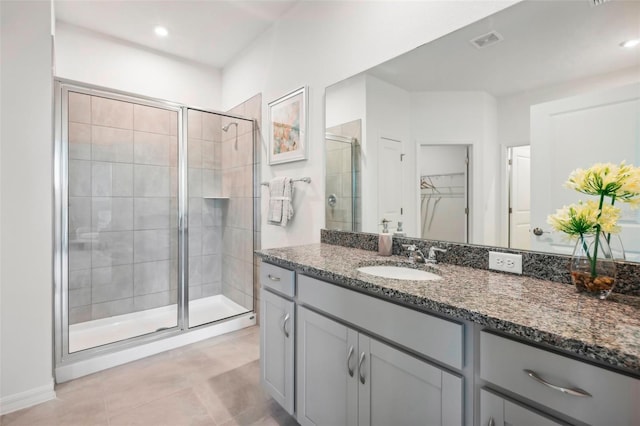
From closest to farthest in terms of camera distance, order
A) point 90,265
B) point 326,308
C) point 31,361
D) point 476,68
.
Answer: point 326,308 → point 476,68 → point 31,361 → point 90,265

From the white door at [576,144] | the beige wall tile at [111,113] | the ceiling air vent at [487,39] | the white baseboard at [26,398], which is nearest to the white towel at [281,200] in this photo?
the beige wall tile at [111,113]

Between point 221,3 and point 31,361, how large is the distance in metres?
2.78

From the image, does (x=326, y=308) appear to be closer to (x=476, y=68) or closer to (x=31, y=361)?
(x=476, y=68)

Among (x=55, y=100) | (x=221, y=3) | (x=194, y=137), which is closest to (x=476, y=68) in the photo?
(x=221, y=3)

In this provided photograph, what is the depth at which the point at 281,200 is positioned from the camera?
100 inches

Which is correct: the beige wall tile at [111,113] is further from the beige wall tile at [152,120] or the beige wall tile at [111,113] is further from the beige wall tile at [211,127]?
the beige wall tile at [211,127]

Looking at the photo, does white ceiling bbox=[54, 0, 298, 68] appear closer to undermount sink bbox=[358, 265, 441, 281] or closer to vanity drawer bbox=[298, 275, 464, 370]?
undermount sink bbox=[358, 265, 441, 281]

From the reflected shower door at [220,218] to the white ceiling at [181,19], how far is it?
0.74m

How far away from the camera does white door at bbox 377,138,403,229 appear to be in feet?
5.83

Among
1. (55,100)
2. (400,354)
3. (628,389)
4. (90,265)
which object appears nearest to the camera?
(628,389)

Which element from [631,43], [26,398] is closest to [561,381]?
[631,43]

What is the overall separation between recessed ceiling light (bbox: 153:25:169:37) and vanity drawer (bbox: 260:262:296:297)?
246 cm

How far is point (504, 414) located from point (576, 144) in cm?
97

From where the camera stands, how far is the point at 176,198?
285cm
